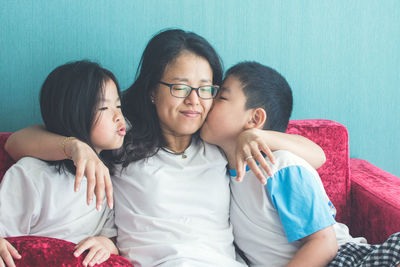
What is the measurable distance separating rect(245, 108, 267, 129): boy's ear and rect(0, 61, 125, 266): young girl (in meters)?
0.44

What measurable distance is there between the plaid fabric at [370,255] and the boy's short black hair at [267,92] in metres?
0.48

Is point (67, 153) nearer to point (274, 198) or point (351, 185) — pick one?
point (274, 198)

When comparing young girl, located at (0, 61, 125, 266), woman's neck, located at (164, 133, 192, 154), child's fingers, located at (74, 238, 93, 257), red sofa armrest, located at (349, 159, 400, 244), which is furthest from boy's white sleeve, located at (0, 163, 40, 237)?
red sofa armrest, located at (349, 159, 400, 244)

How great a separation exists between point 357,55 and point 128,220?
4.17ft

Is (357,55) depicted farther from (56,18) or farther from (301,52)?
(56,18)

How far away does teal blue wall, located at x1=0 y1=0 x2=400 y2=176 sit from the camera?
1468mm

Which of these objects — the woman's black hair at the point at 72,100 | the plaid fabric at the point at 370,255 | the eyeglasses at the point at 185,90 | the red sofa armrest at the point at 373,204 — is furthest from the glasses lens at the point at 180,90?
the red sofa armrest at the point at 373,204

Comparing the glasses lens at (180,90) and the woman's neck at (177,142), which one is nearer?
the glasses lens at (180,90)

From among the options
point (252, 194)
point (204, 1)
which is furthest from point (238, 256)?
point (204, 1)

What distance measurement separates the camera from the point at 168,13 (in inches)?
60.0

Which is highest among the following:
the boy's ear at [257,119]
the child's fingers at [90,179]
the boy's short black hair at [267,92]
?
the boy's short black hair at [267,92]

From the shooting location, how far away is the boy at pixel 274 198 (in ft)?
3.46

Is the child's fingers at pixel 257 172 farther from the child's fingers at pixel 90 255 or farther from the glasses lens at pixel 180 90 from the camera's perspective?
the child's fingers at pixel 90 255

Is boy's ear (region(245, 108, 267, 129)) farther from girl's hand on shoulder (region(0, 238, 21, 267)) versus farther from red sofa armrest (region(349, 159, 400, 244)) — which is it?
girl's hand on shoulder (region(0, 238, 21, 267))
